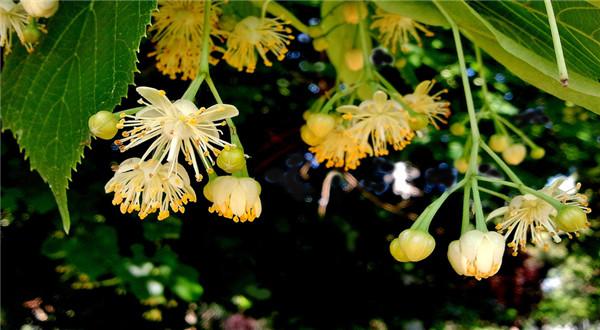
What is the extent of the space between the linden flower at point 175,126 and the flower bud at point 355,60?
0.79 ft

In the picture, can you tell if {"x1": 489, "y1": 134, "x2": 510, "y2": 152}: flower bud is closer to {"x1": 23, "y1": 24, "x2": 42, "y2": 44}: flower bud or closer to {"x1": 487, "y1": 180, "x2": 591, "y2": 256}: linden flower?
{"x1": 487, "y1": 180, "x2": 591, "y2": 256}: linden flower

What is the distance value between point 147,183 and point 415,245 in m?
0.20

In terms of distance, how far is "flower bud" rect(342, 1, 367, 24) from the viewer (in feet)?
2.03

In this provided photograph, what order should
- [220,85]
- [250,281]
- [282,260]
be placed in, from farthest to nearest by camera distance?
[282,260], [250,281], [220,85]

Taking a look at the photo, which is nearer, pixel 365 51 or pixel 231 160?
pixel 231 160

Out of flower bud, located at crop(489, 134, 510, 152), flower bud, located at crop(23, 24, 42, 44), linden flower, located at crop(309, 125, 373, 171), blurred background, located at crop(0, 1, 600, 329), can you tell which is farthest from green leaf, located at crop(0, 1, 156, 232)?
flower bud, located at crop(489, 134, 510, 152)

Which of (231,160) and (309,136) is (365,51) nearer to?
(309,136)

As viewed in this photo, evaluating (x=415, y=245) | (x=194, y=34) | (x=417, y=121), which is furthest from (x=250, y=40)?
(x=415, y=245)

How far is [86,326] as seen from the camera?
→ 4.86 feet

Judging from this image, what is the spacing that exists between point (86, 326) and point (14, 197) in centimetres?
49

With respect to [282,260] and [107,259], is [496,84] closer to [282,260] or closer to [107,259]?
[282,260]

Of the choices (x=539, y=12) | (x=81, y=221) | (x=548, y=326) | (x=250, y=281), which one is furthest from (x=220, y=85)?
(x=548, y=326)

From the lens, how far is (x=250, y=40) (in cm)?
61

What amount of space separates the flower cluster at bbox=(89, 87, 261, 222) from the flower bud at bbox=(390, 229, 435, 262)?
4.3 inches
